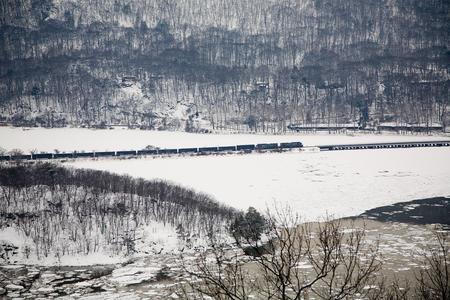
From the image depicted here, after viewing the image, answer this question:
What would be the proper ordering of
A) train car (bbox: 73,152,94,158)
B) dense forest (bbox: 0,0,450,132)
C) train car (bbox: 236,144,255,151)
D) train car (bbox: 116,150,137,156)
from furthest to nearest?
dense forest (bbox: 0,0,450,132) < train car (bbox: 236,144,255,151) < train car (bbox: 116,150,137,156) < train car (bbox: 73,152,94,158)

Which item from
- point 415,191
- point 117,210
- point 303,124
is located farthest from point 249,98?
point 117,210

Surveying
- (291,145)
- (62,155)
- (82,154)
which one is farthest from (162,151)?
(291,145)

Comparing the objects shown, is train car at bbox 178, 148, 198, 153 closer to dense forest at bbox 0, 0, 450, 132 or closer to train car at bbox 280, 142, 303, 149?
train car at bbox 280, 142, 303, 149

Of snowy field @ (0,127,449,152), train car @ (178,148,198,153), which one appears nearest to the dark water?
train car @ (178,148,198,153)

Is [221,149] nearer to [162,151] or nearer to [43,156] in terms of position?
[162,151]

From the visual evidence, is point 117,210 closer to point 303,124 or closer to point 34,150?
point 34,150

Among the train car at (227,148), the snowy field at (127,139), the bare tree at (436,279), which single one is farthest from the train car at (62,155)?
the bare tree at (436,279)
